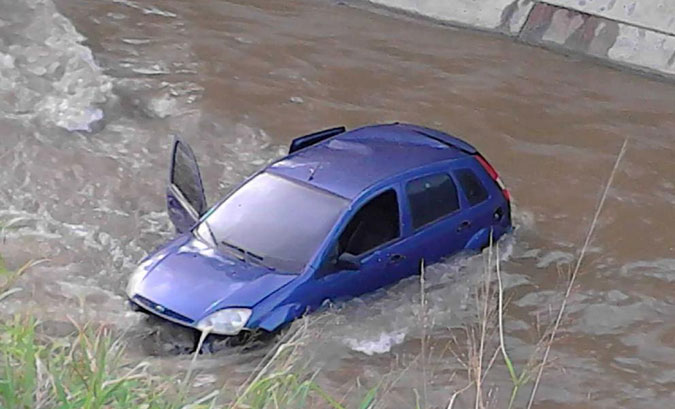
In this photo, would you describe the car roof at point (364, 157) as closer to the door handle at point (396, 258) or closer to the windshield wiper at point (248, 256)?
the door handle at point (396, 258)

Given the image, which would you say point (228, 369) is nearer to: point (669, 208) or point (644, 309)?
point (644, 309)

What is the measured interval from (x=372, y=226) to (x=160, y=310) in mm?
1807

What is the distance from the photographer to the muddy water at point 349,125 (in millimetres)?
7898

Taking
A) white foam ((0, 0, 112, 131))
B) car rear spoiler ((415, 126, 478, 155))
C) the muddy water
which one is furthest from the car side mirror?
white foam ((0, 0, 112, 131))

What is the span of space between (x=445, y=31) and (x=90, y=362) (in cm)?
1242

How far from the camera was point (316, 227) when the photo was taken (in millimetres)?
7859

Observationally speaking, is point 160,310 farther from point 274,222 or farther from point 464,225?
point 464,225

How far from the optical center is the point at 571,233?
33.4ft

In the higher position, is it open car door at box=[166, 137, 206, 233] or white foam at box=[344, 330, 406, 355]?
open car door at box=[166, 137, 206, 233]

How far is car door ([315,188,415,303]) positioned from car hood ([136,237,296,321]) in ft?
1.21

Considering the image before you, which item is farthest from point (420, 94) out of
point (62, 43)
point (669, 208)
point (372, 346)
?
point (372, 346)

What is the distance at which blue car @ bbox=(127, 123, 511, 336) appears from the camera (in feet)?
24.1

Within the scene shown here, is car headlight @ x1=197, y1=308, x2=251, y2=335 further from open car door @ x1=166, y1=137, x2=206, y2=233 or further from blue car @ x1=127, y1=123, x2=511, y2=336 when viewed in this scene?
open car door @ x1=166, y1=137, x2=206, y2=233

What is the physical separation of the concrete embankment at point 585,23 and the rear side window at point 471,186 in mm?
6544
